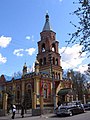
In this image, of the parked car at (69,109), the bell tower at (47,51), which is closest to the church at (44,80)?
the bell tower at (47,51)

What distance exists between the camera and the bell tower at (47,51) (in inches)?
2197

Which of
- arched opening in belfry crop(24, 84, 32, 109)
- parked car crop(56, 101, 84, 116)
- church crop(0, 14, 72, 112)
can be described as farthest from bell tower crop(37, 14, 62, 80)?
parked car crop(56, 101, 84, 116)

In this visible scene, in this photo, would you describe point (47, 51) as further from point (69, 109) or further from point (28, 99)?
point (69, 109)

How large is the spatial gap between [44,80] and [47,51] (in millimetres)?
8705

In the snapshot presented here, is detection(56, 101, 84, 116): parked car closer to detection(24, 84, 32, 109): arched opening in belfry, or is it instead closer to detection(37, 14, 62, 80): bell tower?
detection(24, 84, 32, 109): arched opening in belfry

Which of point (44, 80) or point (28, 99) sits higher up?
point (44, 80)

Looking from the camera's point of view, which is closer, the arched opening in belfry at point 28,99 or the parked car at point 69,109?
the parked car at point 69,109

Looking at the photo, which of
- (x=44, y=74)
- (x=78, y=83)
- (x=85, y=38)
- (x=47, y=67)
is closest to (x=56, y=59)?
(x=47, y=67)

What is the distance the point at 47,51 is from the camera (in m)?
55.9

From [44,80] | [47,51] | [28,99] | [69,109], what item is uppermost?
[47,51]

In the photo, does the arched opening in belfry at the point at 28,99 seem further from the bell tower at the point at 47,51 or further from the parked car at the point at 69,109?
the parked car at the point at 69,109

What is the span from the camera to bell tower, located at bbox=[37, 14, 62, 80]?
55.8 m

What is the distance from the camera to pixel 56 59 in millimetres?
57656

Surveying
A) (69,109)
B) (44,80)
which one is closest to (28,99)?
(44,80)
